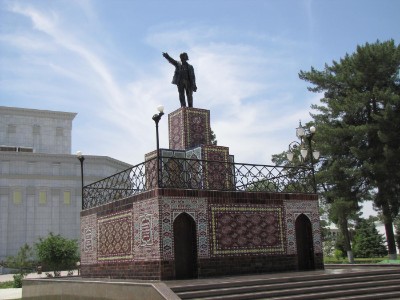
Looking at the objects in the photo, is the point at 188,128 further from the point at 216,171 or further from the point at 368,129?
the point at 368,129

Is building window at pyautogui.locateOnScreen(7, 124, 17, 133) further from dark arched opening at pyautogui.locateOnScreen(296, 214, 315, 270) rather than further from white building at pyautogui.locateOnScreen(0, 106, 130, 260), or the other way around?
dark arched opening at pyautogui.locateOnScreen(296, 214, 315, 270)

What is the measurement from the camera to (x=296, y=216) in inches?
587

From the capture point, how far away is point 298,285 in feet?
37.2

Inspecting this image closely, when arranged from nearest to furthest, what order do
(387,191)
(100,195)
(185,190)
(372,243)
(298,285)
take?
(298,285), (185,190), (100,195), (387,191), (372,243)

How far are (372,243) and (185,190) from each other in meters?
29.7

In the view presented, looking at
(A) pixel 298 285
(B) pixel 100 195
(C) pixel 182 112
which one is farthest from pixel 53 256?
(A) pixel 298 285

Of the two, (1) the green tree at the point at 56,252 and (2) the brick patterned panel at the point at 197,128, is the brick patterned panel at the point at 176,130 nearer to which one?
(2) the brick patterned panel at the point at 197,128

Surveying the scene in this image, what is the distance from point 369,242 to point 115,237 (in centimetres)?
2939

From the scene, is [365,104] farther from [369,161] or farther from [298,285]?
[298,285]

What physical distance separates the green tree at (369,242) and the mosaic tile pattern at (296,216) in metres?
24.4

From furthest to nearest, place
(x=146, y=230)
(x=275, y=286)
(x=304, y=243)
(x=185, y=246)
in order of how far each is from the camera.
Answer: (x=304, y=243), (x=185, y=246), (x=146, y=230), (x=275, y=286)

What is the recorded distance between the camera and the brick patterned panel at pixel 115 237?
530 inches

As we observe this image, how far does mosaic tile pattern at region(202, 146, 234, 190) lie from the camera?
15.4 m

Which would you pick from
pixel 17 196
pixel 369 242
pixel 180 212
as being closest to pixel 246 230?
pixel 180 212
